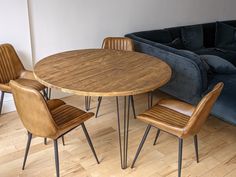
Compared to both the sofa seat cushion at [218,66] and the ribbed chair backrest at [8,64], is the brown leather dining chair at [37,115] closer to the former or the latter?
the ribbed chair backrest at [8,64]

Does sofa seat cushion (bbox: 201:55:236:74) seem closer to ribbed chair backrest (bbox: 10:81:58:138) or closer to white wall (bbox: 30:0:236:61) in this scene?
white wall (bbox: 30:0:236:61)

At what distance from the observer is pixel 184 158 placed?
235cm

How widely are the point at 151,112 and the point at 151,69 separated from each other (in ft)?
1.10

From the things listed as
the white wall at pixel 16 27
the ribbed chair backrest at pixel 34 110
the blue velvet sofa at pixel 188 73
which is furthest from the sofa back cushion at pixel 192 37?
the ribbed chair backrest at pixel 34 110

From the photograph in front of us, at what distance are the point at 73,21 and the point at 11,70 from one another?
895 millimetres

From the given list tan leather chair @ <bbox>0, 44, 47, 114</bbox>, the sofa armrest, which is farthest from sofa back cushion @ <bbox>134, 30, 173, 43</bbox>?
tan leather chair @ <bbox>0, 44, 47, 114</bbox>

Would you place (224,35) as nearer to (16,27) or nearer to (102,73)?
(102,73)

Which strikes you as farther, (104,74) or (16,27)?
(16,27)

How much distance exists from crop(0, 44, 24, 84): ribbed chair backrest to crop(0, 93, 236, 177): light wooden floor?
0.45m

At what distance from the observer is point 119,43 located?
3.15 metres

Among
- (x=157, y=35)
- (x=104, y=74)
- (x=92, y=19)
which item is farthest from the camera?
(x=157, y=35)

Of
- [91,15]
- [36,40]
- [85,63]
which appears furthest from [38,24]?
[85,63]

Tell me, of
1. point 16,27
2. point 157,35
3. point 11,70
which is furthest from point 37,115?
point 157,35

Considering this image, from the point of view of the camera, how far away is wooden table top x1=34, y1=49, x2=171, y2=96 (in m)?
1.82
